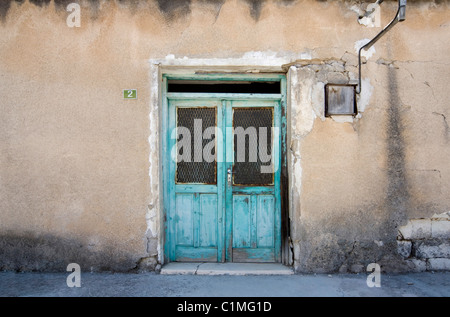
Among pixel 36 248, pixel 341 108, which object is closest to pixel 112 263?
pixel 36 248

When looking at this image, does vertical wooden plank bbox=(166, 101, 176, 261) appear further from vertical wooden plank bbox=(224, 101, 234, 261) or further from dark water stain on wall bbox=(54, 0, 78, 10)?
dark water stain on wall bbox=(54, 0, 78, 10)

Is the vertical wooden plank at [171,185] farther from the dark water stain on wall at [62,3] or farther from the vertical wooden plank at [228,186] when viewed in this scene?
the dark water stain on wall at [62,3]

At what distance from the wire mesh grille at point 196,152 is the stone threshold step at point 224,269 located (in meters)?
0.98

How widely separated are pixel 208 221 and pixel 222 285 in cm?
84

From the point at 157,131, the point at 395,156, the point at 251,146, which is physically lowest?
the point at 395,156

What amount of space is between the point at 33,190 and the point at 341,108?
3.58 metres

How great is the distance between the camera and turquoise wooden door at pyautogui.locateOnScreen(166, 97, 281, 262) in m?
3.89

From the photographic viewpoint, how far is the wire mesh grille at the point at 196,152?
A: 155 inches

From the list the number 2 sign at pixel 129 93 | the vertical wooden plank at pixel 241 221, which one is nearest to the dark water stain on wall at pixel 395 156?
the vertical wooden plank at pixel 241 221

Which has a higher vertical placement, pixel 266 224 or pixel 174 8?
pixel 174 8

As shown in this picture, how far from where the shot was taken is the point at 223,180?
389 centimetres

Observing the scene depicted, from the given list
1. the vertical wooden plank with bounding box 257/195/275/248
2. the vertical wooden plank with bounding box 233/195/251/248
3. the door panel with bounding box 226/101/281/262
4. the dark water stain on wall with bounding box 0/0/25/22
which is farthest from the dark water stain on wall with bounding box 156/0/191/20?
the vertical wooden plank with bounding box 257/195/275/248

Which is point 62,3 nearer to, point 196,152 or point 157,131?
point 157,131

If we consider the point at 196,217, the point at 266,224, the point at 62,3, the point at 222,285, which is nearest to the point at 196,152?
the point at 196,217
